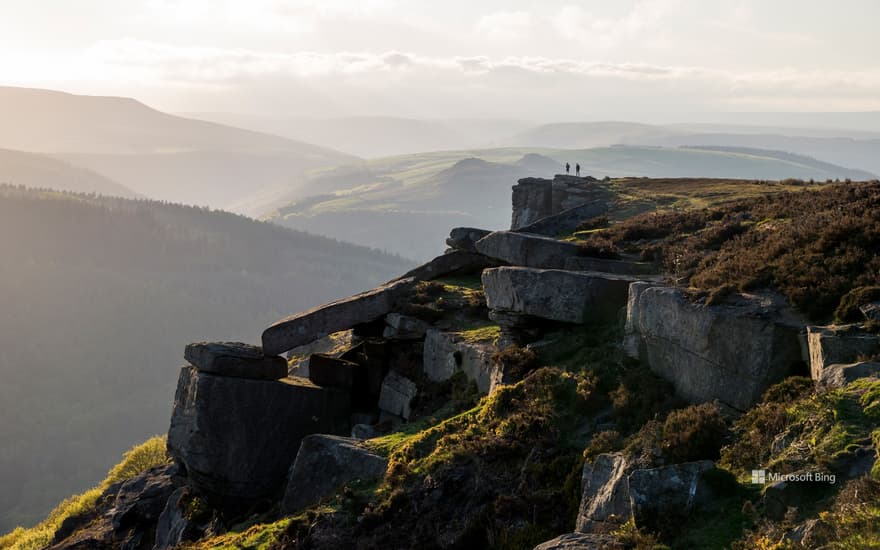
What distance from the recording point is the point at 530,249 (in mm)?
25766

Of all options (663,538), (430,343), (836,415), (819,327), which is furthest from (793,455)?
(430,343)

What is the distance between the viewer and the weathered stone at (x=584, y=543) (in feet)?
37.3

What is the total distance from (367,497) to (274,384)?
28.4 feet

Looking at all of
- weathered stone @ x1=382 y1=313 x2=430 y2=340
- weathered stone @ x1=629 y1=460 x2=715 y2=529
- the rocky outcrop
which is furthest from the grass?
the rocky outcrop

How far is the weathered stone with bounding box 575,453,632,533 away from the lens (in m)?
12.4

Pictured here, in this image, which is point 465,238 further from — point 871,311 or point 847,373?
point 847,373

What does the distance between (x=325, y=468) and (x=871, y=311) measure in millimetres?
13334

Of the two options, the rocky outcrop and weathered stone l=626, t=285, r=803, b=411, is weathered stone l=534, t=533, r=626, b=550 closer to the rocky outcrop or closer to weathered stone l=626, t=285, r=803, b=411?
weathered stone l=626, t=285, r=803, b=411

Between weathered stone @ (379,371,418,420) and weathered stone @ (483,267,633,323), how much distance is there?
5448mm

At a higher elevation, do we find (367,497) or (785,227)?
(785,227)

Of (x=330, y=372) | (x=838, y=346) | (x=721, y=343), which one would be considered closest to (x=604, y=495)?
(x=721, y=343)

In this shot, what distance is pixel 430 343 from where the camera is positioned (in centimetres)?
2547

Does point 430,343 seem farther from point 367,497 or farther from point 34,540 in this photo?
point 34,540

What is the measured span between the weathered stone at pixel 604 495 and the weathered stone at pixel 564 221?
20.5 meters
